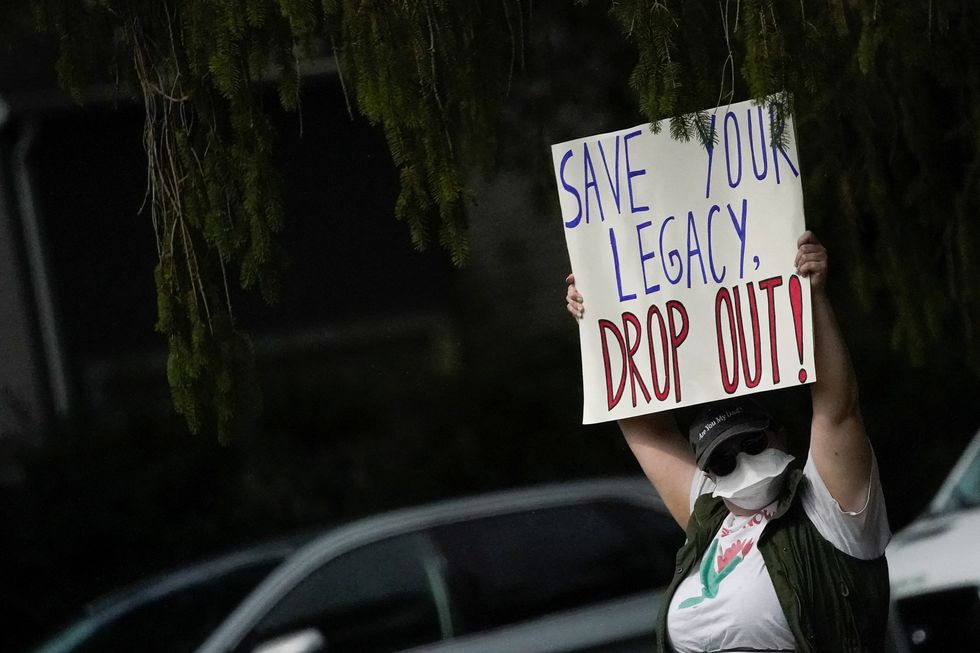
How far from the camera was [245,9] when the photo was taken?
3578 mm

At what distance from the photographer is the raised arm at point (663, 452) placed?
11.2 feet

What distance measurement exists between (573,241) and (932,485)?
2.48 metres

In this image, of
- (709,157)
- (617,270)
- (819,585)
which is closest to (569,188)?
(617,270)

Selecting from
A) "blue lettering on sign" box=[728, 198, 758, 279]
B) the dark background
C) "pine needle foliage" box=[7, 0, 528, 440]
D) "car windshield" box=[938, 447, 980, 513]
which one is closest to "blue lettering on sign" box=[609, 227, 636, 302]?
"blue lettering on sign" box=[728, 198, 758, 279]

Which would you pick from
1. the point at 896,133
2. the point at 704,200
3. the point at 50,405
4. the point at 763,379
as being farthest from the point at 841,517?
the point at 50,405

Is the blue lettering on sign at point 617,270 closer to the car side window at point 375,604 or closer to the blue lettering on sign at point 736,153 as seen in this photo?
the blue lettering on sign at point 736,153

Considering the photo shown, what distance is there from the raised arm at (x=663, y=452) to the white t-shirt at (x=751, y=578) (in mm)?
276

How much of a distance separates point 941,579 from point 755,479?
78.4 inches

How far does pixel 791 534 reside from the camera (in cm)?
301

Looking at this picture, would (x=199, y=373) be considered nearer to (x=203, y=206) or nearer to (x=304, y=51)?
(x=203, y=206)

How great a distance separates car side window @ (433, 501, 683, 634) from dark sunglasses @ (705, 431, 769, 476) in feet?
6.76

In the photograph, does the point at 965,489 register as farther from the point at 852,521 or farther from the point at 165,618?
the point at 165,618

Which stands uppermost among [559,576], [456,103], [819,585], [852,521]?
[456,103]

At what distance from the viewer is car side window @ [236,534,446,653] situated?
4.99 metres
